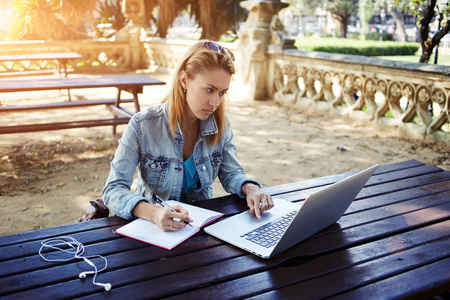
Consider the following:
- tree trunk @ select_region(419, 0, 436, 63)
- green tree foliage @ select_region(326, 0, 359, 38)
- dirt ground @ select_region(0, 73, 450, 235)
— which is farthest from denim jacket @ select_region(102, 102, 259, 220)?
green tree foliage @ select_region(326, 0, 359, 38)

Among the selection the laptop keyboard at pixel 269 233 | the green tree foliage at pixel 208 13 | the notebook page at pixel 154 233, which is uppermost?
the green tree foliage at pixel 208 13

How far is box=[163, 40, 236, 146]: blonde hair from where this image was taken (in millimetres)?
1995

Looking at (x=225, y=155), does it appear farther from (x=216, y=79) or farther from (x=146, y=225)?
(x=146, y=225)

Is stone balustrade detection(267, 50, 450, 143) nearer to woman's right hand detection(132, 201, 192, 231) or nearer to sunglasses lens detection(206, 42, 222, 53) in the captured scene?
sunglasses lens detection(206, 42, 222, 53)

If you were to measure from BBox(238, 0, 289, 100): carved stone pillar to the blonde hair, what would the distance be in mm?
6492

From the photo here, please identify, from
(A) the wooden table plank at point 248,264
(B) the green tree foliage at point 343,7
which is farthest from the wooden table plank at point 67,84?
(B) the green tree foliage at point 343,7

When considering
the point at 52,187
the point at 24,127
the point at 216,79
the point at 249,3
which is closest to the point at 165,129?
the point at 216,79

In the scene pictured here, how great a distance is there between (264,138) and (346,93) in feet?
5.84

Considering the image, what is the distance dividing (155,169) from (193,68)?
1.72 feet

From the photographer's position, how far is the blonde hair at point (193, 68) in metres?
2.00

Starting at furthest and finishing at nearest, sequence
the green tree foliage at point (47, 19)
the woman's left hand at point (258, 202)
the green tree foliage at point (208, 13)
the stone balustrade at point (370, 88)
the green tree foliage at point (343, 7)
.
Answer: the green tree foliage at point (343, 7) < the green tree foliage at point (208, 13) < the green tree foliage at point (47, 19) < the stone balustrade at point (370, 88) < the woman's left hand at point (258, 202)

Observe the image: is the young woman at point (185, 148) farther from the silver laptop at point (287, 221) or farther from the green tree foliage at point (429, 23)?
the green tree foliage at point (429, 23)

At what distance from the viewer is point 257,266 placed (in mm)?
1508

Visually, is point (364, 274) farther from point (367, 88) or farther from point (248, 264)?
point (367, 88)
